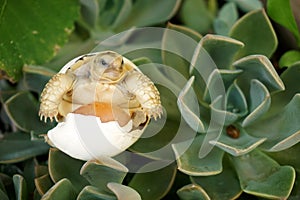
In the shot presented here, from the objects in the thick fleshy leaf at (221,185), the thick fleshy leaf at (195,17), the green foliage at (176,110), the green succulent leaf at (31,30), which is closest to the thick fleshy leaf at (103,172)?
the green foliage at (176,110)

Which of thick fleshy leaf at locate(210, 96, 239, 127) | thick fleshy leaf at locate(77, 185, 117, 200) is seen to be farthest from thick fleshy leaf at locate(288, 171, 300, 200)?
thick fleshy leaf at locate(77, 185, 117, 200)

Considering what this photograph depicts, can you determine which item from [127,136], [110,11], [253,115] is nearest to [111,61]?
[127,136]

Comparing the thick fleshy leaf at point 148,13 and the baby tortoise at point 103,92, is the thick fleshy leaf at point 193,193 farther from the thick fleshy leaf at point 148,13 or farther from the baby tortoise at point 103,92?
the thick fleshy leaf at point 148,13

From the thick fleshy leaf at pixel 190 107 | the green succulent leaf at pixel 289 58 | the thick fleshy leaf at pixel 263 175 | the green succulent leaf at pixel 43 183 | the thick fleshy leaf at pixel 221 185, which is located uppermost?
the thick fleshy leaf at pixel 190 107

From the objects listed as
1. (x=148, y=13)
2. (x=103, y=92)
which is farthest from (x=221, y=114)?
(x=148, y=13)

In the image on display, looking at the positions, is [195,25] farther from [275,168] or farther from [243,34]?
[275,168]

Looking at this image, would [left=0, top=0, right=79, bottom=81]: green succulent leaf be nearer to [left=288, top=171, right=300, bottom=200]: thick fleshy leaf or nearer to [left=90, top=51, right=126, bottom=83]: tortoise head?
[left=90, top=51, right=126, bottom=83]: tortoise head
